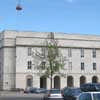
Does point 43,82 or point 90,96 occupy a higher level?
point 90,96

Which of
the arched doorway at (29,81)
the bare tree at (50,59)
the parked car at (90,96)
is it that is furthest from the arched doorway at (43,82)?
the parked car at (90,96)

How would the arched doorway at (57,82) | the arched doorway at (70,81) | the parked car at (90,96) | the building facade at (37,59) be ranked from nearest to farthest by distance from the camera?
the parked car at (90,96) → the building facade at (37,59) → the arched doorway at (57,82) → the arched doorway at (70,81)

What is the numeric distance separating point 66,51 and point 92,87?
44646 mm

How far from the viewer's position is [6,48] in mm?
76188

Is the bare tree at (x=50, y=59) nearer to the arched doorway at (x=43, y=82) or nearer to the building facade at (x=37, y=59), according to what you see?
the building facade at (x=37, y=59)

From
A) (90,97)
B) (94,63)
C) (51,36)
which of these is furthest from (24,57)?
(90,97)

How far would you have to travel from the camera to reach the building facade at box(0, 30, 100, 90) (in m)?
74.7

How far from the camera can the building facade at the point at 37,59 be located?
245 ft

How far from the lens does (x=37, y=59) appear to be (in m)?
75.4

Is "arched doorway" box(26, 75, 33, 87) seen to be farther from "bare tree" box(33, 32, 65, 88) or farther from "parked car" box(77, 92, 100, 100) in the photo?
"parked car" box(77, 92, 100, 100)

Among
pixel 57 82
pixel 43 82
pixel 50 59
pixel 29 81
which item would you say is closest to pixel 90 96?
pixel 50 59

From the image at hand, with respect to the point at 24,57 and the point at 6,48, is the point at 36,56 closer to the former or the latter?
the point at 24,57

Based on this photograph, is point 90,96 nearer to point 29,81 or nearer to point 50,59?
point 50,59

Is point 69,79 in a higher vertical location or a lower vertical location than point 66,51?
lower
